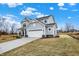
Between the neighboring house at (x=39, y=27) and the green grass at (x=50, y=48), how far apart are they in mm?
112

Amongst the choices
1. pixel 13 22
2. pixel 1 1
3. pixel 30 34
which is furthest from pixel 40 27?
pixel 1 1

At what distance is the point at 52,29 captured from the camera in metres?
3.52

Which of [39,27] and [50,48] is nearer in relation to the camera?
[50,48]

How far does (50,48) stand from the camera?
347 cm

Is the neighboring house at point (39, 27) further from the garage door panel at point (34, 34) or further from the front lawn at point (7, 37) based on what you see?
the front lawn at point (7, 37)

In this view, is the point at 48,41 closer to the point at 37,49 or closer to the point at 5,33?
the point at 37,49

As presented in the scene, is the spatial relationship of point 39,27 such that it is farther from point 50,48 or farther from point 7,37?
point 7,37

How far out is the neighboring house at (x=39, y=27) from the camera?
350 cm

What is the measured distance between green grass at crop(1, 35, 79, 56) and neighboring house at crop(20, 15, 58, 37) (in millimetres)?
112

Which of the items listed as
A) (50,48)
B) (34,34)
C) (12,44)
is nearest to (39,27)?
(34,34)

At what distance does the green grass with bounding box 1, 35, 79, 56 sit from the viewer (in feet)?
11.2

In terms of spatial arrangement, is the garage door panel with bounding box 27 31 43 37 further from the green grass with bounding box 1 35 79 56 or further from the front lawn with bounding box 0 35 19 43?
the front lawn with bounding box 0 35 19 43

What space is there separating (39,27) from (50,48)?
0.37m

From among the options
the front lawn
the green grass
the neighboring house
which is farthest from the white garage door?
the front lawn
